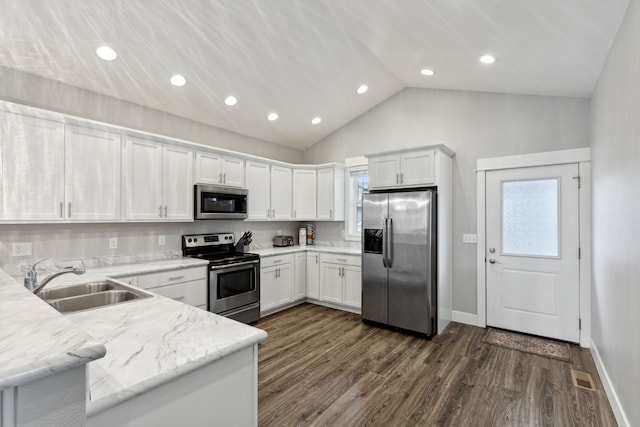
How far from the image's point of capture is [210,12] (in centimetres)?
266

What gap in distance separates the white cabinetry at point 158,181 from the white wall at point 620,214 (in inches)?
150

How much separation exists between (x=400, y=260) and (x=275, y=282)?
173 cm

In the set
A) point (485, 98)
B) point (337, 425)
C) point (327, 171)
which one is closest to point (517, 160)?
point (485, 98)

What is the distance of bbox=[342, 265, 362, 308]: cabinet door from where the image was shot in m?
4.39

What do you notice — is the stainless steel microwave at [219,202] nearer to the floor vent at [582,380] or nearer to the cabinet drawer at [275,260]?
the cabinet drawer at [275,260]

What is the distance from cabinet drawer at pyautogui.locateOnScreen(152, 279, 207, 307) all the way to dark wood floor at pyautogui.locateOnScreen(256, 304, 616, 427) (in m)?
0.90

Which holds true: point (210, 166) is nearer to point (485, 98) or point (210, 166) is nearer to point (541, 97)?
point (485, 98)

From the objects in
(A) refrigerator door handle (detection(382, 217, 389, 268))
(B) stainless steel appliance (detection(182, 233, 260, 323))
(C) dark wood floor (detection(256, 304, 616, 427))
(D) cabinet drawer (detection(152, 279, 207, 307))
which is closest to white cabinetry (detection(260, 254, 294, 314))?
(B) stainless steel appliance (detection(182, 233, 260, 323))

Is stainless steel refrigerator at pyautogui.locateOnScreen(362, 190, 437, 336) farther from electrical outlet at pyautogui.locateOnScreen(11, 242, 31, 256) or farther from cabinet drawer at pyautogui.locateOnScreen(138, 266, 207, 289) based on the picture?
electrical outlet at pyautogui.locateOnScreen(11, 242, 31, 256)

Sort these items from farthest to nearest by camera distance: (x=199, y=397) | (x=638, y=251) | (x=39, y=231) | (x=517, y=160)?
(x=517, y=160) → (x=39, y=231) → (x=638, y=251) → (x=199, y=397)

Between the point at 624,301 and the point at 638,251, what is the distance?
0.47m

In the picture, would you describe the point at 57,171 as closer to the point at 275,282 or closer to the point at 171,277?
the point at 171,277

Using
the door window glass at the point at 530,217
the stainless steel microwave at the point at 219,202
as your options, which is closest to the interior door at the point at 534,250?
the door window glass at the point at 530,217

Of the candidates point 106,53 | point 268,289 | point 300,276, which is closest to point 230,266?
point 268,289
